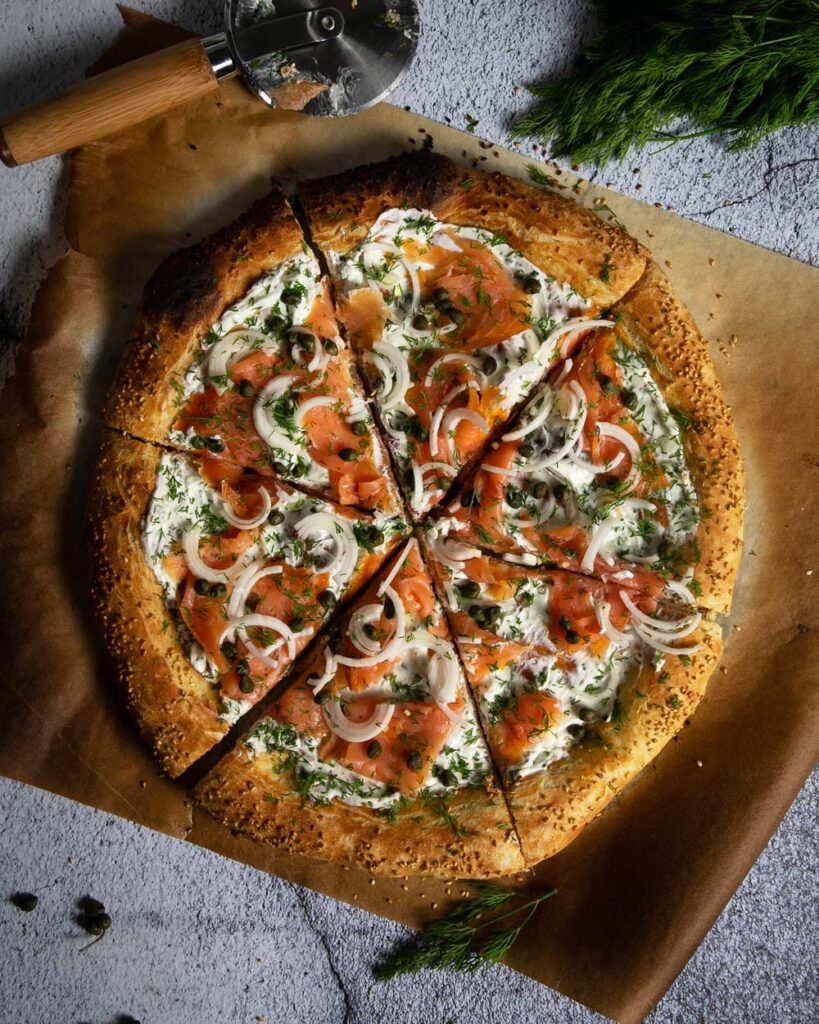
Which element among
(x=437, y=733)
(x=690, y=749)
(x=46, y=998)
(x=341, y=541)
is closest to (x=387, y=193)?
(x=341, y=541)

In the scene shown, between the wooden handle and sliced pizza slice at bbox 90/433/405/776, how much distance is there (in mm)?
1539

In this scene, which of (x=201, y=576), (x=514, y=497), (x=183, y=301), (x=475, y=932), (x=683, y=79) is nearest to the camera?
(x=183, y=301)

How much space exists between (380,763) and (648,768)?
5.28 ft

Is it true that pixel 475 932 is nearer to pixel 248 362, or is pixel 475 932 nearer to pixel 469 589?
pixel 469 589

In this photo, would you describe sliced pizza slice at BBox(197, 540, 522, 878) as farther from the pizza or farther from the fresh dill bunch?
the fresh dill bunch

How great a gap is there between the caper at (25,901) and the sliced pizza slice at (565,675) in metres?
2.82

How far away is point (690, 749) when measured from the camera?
15.3 feet

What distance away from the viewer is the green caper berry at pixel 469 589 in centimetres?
425

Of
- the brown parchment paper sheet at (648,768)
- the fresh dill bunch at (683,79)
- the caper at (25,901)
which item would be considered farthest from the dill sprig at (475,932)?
the fresh dill bunch at (683,79)

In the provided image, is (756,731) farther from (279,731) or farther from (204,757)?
(204,757)

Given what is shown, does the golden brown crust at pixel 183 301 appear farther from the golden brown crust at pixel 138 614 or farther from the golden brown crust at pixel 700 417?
the golden brown crust at pixel 700 417

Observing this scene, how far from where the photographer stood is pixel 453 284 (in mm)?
4172

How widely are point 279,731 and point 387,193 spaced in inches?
113

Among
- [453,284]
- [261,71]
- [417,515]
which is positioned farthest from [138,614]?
[261,71]
